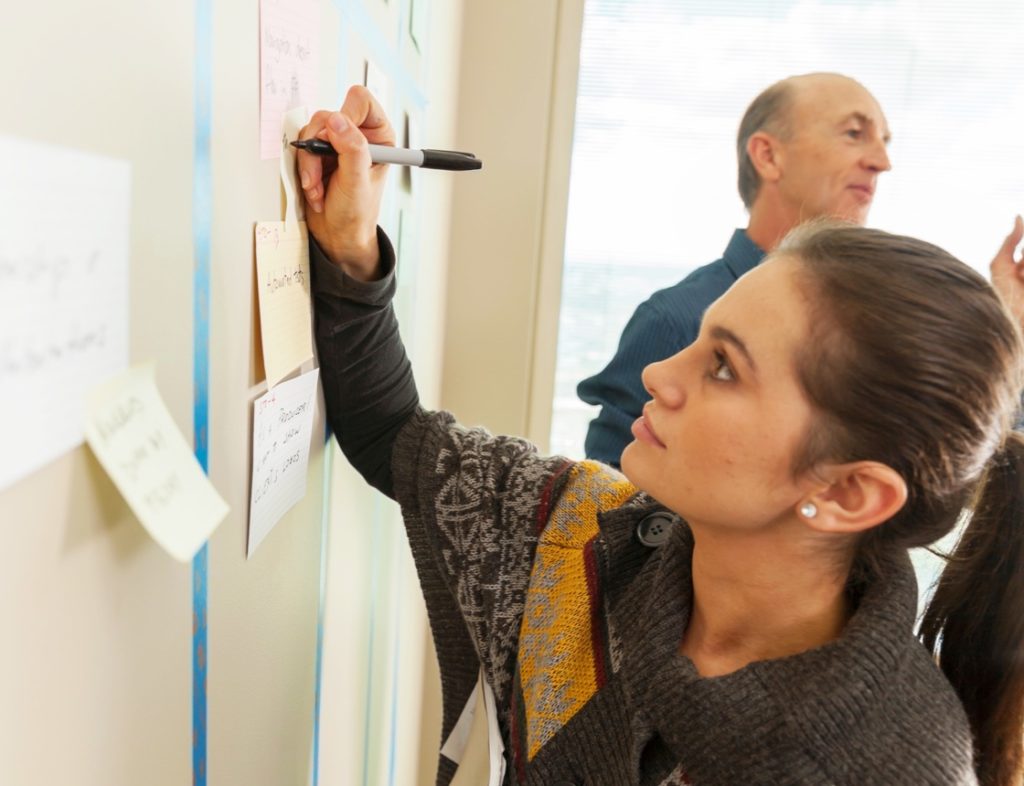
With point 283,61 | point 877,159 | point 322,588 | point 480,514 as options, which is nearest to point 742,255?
point 877,159

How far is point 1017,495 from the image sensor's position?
892 millimetres

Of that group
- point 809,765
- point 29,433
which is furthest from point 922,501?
point 29,433

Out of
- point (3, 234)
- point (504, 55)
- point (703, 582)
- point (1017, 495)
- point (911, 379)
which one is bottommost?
point (703, 582)

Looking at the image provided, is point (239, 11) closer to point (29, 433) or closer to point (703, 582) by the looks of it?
point (29, 433)

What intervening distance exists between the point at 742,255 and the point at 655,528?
722 millimetres

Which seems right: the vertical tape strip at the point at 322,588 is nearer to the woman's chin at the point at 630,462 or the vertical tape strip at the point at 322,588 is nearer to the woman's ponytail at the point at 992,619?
the woman's chin at the point at 630,462

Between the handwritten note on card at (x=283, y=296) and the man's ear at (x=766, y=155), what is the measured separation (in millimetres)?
1138

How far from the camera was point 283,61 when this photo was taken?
1.91 feet

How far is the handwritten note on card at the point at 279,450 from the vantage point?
0.61 metres

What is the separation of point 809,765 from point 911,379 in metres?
0.33

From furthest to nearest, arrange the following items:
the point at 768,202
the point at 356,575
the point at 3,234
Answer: the point at 768,202
the point at 356,575
the point at 3,234

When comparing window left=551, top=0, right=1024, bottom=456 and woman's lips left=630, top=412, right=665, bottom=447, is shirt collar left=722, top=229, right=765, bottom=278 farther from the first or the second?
woman's lips left=630, top=412, right=665, bottom=447

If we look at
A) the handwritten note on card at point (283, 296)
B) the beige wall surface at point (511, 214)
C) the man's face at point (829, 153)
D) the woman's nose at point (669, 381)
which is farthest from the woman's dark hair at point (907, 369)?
the beige wall surface at point (511, 214)

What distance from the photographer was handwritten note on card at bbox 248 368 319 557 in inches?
24.1
